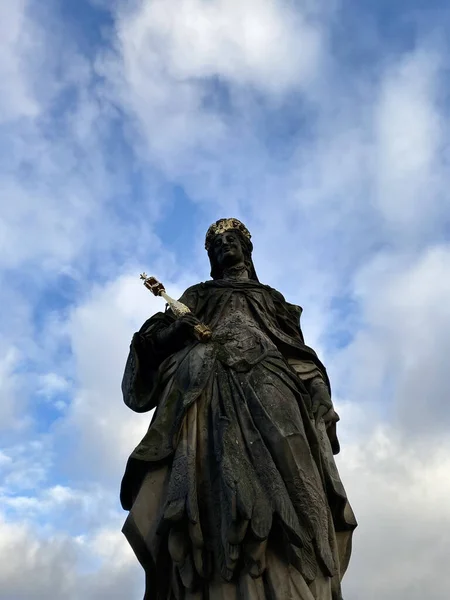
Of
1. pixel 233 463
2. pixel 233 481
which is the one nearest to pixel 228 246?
pixel 233 463

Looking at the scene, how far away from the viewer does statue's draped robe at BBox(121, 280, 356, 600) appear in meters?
6.68

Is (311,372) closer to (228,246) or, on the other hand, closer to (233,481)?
(228,246)

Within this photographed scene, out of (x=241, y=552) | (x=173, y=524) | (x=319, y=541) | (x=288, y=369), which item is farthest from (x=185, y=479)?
(x=288, y=369)

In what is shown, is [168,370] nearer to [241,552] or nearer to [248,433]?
[248,433]

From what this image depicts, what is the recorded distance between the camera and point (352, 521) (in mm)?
7934

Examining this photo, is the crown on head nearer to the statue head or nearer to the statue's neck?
the statue head

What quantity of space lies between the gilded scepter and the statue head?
1261 millimetres

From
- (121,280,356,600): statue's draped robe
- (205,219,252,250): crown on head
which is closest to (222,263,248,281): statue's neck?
(205,219,252,250): crown on head

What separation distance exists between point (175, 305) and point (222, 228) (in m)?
1.83

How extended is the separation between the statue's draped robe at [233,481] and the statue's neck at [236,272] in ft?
4.04

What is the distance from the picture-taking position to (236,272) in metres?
10.3

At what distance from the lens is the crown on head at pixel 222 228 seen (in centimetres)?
1041

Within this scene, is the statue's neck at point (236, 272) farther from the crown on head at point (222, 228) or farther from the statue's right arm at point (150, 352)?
the statue's right arm at point (150, 352)

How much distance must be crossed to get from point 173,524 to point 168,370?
2249mm
